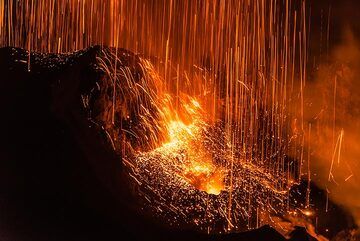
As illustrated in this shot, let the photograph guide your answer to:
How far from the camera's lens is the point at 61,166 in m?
10.4

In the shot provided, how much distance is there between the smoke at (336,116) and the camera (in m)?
Result: 14.0

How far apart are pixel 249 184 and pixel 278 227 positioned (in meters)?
1.59

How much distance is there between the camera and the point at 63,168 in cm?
1040

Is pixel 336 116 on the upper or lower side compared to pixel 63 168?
upper

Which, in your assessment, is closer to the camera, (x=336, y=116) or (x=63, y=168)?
(x=63, y=168)

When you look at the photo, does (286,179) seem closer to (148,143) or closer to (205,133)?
(205,133)

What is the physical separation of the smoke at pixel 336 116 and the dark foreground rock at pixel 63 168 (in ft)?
18.7

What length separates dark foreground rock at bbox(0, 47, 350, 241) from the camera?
31.0 ft

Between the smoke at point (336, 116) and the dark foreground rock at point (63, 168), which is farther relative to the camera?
the smoke at point (336, 116)

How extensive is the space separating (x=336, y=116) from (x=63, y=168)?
850 centimetres

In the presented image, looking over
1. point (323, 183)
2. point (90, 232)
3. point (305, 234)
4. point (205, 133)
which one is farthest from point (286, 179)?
point (90, 232)

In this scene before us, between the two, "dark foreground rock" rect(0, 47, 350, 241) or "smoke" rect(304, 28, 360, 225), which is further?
"smoke" rect(304, 28, 360, 225)

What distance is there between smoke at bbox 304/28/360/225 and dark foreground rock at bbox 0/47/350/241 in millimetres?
5690

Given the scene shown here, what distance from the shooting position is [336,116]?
1434cm
